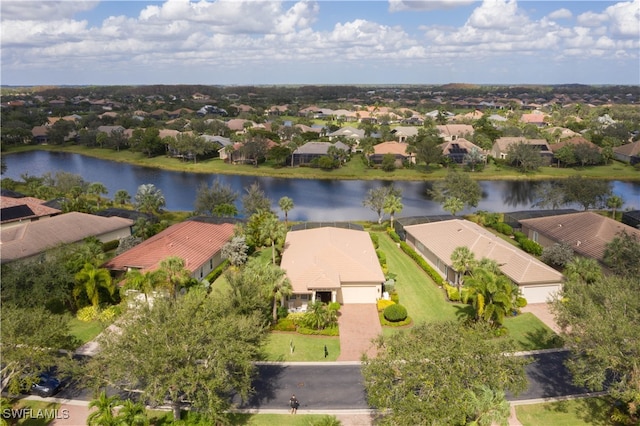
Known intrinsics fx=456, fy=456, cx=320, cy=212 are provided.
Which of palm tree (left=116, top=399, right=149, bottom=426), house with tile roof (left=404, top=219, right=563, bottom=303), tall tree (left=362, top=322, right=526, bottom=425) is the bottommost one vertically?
house with tile roof (left=404, top=219, right=563, bottom=303)

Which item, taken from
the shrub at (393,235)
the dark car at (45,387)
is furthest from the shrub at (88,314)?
the shrub at (393,235)

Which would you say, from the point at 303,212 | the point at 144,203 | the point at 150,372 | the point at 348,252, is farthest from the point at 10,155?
the point at 150,372

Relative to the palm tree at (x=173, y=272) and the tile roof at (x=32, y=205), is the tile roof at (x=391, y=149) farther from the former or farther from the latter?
the palm tree at (x=173, y=272)

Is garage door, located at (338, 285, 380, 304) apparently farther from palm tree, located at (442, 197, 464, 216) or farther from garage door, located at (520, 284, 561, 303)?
palm tree, located at (442, 197, 464, 216)

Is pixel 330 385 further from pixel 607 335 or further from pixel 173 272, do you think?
pixel 607 335

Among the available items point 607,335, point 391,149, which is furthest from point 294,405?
point 391,149

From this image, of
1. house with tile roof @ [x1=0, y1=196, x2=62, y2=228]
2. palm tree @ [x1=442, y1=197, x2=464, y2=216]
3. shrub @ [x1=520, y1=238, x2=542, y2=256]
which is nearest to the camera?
shrub @ [x1=520, y1=238, x2=542, y2=256]

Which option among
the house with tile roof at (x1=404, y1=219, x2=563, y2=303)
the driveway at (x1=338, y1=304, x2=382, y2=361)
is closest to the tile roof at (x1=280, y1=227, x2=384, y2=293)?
the driveway at (x1=338, y1=304, x2=382, y2=361)
